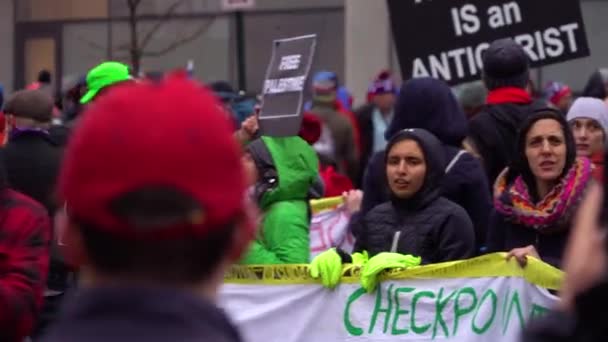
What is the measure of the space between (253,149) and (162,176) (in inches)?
203

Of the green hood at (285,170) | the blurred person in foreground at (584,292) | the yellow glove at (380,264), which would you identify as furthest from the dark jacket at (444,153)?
the blurred person in foreground at (584,292)

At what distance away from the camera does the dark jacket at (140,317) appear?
7.18 feet

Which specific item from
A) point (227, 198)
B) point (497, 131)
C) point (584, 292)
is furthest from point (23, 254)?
point (497, 131)

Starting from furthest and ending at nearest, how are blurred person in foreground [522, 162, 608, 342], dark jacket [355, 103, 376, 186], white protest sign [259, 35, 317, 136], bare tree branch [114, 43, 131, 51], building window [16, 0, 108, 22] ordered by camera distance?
building window [16, 0, 108, 22] < bare tree branch [114, 43, 131, 51] < dark jacket [355, 103, 376, 186] < white protest sign [259, 35, 317, 136] < blurred person in foreground [522, 162, 608, 342]

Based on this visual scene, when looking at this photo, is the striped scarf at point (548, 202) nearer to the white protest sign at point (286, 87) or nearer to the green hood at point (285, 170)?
the green hood at point (285, 170)

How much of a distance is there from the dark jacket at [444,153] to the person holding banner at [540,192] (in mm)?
406

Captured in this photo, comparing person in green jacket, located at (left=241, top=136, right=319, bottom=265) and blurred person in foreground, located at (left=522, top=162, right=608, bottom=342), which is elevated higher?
blurred person in foreground, located at (left=522, top=162, right=608, bottom=342)

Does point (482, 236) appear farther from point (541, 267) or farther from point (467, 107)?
point (467, 107)

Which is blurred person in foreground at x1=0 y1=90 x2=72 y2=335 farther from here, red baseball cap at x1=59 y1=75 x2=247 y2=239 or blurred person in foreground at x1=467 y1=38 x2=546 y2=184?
red baseball cap at x1=59 y1=75 x2=247 y2=239

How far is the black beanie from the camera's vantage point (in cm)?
827

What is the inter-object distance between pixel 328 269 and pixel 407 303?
422 millimetres

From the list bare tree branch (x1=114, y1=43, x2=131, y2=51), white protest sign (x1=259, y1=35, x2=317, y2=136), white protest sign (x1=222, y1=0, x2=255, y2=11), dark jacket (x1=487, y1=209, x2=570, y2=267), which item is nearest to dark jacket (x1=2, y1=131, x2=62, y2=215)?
white protest sign (x1=259, y1=35, x2=317, y2=136)

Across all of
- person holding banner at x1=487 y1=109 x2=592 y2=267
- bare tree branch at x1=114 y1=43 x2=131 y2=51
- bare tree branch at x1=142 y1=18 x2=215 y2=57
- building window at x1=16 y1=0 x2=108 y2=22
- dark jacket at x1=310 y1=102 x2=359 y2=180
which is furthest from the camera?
building window at x1=16 y1=0 x2=108 y2=22

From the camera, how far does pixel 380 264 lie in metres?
6.53
